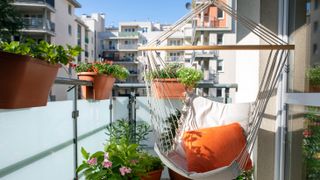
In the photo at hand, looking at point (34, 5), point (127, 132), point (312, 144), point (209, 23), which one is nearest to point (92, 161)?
point (127, 132)

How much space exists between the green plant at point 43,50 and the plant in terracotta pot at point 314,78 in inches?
43.7

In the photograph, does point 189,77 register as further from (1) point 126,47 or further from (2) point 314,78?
(1) point 126,47

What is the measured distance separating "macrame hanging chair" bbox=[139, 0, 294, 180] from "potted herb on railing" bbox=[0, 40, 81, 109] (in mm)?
612

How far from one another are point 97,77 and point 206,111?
85 centimetres

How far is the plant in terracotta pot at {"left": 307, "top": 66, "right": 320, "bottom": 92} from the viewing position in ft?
4.61

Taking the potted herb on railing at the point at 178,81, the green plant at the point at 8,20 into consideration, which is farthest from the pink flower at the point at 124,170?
the green plant at the point at 8,20

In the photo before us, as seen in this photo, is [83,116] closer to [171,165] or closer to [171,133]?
[171,133]

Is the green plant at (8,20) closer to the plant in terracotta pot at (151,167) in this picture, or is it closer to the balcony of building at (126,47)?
the plant in terracotta pot at (151,167)

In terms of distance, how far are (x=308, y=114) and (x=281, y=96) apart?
1.35ft

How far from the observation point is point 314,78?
1.45 metres

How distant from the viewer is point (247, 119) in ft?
6.88

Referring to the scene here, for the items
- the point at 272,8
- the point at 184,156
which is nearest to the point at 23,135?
the point at 184,156

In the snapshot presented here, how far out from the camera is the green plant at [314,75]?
141cm

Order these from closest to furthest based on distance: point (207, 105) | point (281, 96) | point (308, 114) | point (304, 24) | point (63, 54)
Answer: point (63, 54)
point (308, 114)
point (304, 24)
point (281, 96)
point (207, 105)
